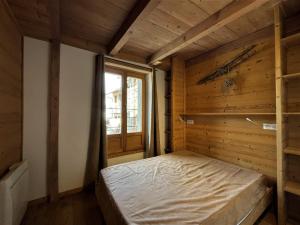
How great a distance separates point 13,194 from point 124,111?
6.23ft

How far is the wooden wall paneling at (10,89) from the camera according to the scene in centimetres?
141

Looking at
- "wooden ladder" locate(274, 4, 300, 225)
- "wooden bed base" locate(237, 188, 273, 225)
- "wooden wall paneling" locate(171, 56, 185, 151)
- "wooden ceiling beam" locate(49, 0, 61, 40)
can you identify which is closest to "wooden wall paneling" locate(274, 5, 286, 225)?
"wooden ladder" locate(274, 4, 300, 225)

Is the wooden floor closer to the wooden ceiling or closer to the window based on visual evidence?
the window

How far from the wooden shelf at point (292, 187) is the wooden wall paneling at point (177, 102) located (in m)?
1.70

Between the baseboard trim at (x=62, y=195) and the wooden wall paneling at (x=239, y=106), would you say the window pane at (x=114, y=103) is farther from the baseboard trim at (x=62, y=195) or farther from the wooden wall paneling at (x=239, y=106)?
the wooden wall paneling at (x=239, y=106)

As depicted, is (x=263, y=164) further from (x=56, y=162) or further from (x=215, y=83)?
(x=56, y=162)

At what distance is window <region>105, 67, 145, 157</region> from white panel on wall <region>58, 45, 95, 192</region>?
16.6 inches

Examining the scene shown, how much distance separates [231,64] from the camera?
2.33m

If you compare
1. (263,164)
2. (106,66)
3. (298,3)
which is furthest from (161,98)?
(298,3)

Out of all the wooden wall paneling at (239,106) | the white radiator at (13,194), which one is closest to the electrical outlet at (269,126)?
the wooden wall paneling at (239,106)

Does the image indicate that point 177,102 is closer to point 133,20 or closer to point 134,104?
point 134,104

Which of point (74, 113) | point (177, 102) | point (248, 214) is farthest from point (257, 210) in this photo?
point (74, 113)

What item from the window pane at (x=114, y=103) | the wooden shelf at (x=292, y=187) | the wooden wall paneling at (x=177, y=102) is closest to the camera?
the wooden shelf at (x=292, y=187)

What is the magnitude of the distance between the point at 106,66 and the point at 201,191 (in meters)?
2.50
